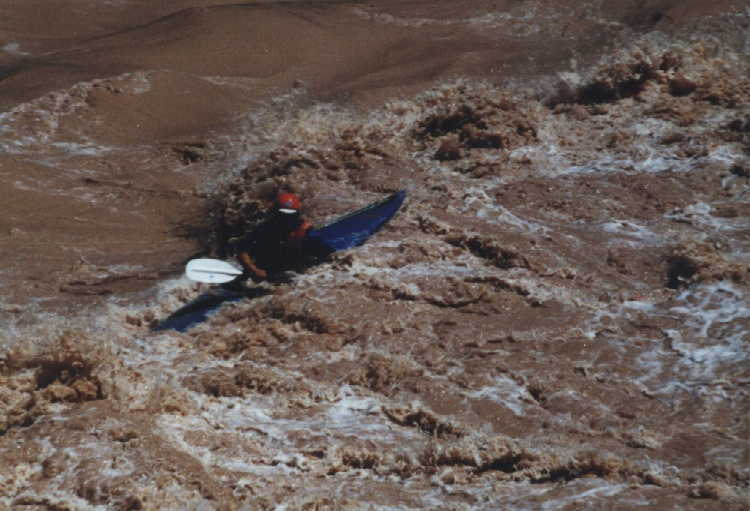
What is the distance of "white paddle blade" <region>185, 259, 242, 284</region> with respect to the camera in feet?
19.9

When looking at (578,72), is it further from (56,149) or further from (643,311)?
(56,149)

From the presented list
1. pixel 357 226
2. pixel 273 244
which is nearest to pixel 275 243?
pixel 273 244

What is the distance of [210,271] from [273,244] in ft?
1.86

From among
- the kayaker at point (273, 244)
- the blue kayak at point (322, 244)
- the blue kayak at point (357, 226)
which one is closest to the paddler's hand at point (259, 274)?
the kayaker at point (273, 244)

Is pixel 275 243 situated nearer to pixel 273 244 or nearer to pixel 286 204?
pixel 273 244

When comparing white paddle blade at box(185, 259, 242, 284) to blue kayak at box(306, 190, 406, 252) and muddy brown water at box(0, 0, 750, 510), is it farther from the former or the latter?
blue kayak at box(306, 190, 406, 252)

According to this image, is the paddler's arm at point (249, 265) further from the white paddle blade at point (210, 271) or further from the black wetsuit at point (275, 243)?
the white paddle blade at point (210, 271)

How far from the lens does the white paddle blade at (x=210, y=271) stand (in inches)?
239

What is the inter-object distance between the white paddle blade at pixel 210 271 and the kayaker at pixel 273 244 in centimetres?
15

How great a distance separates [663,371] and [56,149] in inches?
257

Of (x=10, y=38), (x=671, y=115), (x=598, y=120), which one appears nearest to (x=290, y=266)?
(x=598, y=120)

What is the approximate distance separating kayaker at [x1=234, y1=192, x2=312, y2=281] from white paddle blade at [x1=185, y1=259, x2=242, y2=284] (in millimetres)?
152

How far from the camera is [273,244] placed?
6004 mm

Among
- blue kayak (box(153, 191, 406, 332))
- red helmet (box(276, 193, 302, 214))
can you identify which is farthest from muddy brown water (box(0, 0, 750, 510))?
red helmet (box(276, 193, 302, 214))
